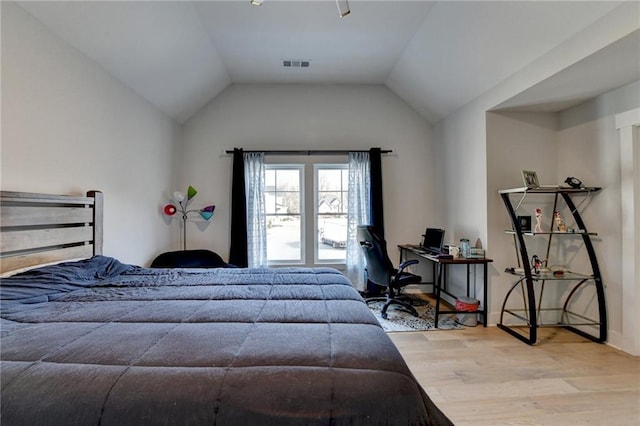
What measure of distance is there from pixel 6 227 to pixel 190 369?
1764 millimetres

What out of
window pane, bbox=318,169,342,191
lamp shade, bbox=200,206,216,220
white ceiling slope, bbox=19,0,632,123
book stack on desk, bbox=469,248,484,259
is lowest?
book stack on desk, bbox=469,248,484,259

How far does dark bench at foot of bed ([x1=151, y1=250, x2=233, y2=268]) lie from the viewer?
3.55 meters

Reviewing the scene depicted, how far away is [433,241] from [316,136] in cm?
227

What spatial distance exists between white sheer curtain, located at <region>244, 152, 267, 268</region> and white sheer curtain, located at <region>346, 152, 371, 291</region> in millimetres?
1273

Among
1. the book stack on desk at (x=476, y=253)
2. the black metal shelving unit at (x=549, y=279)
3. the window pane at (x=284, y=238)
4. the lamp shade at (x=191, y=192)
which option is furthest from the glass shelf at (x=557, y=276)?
the lamp shade at (x=191, y=192)

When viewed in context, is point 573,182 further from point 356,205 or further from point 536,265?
point 356,205

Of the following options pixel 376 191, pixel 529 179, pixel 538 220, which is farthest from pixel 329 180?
pixel 538 220

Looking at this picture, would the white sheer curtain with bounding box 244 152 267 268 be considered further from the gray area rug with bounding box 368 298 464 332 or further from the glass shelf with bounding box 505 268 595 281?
the glass shelf with bounding box 505 268 595 281

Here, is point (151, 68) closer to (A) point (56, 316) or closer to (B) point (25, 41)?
(B) point (25, 41)

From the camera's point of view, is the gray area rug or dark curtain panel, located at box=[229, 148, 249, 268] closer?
the gray area rug

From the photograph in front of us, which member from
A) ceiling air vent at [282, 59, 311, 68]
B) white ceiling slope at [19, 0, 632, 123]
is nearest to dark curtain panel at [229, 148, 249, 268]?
white ceiling slope at [19, 0, 632, 123]

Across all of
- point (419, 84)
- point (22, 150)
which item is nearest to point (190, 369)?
point (22, 150)

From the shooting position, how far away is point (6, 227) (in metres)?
1.77

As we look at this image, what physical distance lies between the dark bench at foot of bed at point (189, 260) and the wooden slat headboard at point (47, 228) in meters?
1.02
